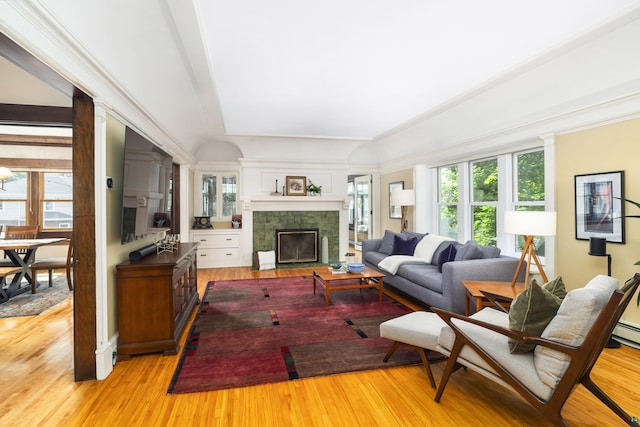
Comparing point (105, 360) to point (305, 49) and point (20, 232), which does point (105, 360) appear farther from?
point (20, 232)

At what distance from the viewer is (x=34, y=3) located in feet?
4.71

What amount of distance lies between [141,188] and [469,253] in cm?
353

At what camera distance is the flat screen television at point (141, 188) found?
2645 millimetres

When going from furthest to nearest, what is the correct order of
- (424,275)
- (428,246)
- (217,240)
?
1. (217,240)
2. (428,246)
3. (424,275)

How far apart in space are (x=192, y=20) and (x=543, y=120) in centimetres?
357

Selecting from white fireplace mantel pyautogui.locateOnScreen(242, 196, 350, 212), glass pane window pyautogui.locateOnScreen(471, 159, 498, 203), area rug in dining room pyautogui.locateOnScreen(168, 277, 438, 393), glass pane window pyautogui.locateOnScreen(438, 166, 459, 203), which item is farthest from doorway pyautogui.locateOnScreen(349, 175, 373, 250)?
area rug in dining room pyautogui.locateOnScreen(168, 277, 438, 393)

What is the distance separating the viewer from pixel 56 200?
6375 millimetres

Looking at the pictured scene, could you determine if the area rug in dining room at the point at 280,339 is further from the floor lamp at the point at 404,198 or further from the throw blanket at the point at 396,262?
the floor lamp at the point at 404,198

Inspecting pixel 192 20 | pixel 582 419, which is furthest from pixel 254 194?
pixel 582 419

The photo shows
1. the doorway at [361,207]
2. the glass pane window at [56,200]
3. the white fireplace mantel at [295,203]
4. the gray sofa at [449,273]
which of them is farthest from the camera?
the doorway at [361,207]

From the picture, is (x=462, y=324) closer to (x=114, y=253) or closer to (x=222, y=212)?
(x=114, y=253)

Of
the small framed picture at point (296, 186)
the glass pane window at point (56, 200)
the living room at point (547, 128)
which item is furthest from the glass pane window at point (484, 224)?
the glass pane window at point (56, 200)

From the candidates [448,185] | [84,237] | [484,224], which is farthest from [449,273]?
[84,237]

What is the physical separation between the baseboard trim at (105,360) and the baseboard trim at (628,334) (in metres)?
4.38
